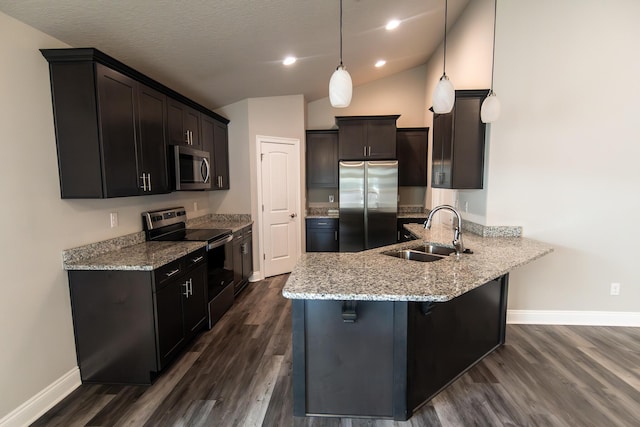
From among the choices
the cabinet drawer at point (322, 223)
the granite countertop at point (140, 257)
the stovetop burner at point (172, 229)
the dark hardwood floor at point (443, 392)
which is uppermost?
the stovetop burner at point (172, 229)

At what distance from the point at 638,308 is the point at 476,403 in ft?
7.99

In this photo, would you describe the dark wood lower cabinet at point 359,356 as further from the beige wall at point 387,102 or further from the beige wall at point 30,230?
the beige wall at point 387,102

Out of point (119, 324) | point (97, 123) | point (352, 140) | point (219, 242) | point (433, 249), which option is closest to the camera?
point (97, 123)

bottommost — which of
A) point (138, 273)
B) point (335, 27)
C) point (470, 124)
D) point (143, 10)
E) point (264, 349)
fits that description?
point (264, 349)

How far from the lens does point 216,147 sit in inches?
161

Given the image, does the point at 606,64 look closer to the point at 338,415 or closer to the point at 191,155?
the point at 338,415

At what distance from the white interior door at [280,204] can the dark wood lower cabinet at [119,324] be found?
2.44 m

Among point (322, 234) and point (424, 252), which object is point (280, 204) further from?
point (424, 252)

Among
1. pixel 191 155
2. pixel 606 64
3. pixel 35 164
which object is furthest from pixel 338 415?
pixel 606 64

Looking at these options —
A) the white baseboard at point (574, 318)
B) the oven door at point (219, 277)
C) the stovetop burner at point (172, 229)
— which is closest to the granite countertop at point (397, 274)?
the white baseboard at point (574, 318)

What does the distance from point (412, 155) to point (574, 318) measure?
316cm

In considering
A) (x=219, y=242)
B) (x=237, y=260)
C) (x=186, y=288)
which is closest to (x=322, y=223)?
(x=237, y=260)

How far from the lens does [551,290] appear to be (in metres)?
3.17

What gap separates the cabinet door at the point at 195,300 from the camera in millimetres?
2670
